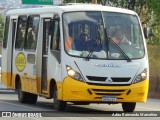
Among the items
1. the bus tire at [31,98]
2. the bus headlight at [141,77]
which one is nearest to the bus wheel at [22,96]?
the bus tire at [31,98]

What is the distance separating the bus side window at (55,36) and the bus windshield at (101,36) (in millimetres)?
391

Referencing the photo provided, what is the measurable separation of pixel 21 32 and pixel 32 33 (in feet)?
4.88

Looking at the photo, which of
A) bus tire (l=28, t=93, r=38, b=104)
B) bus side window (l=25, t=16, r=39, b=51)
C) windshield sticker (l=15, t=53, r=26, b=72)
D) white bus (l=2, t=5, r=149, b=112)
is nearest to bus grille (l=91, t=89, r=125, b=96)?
white bus (l=2, t=5, r=149, b=112)

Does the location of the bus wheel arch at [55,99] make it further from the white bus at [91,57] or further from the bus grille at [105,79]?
the bus grille at [105,79]

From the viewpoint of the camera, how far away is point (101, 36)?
2062 cm

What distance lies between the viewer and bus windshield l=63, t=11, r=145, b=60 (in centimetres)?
2038

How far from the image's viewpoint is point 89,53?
20.3 metres

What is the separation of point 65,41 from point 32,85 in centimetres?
335

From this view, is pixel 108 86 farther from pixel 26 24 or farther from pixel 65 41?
pixel 26 24

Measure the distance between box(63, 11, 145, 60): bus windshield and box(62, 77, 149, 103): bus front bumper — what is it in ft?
2.69

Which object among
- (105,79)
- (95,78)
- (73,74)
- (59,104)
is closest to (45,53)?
(59,104)

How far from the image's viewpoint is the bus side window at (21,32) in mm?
24837

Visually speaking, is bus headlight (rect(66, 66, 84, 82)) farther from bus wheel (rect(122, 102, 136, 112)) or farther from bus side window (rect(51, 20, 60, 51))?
bus wheel (rect(122, 102, 136, 112))

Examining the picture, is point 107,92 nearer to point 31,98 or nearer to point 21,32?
point 31,98
